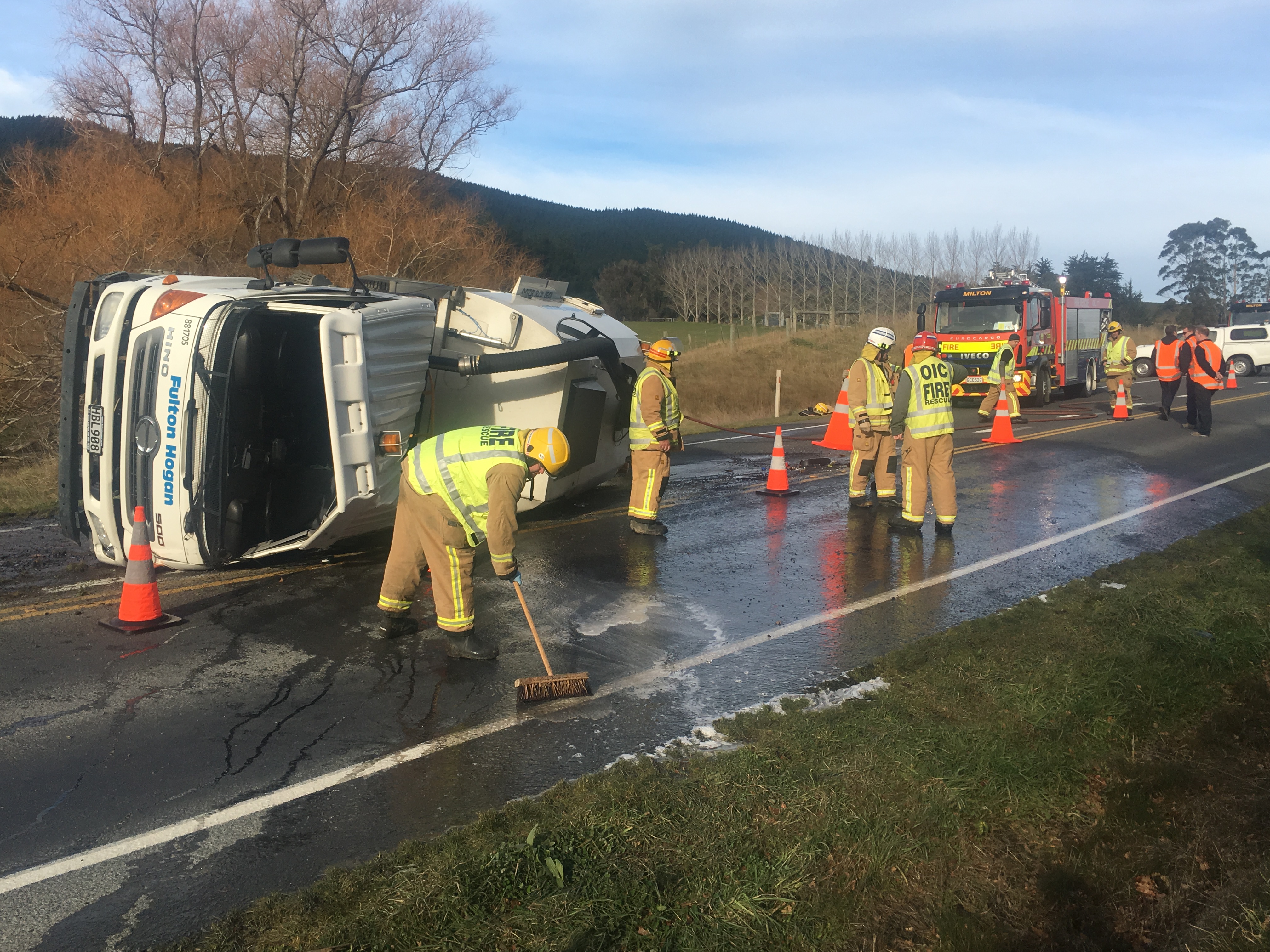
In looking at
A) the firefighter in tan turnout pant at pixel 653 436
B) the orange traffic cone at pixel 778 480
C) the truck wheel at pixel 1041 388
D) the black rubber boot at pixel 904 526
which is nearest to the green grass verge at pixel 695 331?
the truck wheel at pixel 1041 388

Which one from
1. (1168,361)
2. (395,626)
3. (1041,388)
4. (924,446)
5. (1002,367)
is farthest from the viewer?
(1041,388)

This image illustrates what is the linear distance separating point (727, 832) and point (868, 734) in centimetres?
111

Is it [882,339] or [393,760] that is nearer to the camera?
[393,760]

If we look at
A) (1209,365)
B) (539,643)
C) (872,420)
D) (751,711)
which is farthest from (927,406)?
(1209,365)

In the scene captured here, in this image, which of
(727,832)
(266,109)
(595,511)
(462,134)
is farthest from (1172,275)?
(727,832)

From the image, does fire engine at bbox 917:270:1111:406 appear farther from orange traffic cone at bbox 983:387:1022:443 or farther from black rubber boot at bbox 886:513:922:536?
black rubber boot at bbox 886:513:922:536

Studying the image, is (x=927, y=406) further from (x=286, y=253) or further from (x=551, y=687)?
(x=286, y=253)

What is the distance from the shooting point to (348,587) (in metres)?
7.11

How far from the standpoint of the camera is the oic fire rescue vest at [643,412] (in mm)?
8961

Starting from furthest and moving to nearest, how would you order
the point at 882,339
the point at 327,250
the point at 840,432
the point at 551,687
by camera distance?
the point at 840,432
the point at 882,339
the point at 327,250
the point at 551,687

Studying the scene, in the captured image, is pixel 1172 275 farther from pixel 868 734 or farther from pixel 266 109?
pixel 868 734

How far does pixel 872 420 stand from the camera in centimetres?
1002

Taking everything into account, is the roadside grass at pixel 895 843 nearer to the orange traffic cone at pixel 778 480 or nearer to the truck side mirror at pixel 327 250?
the truck side mirror at pixel 327 250

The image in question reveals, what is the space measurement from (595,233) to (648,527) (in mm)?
113256
